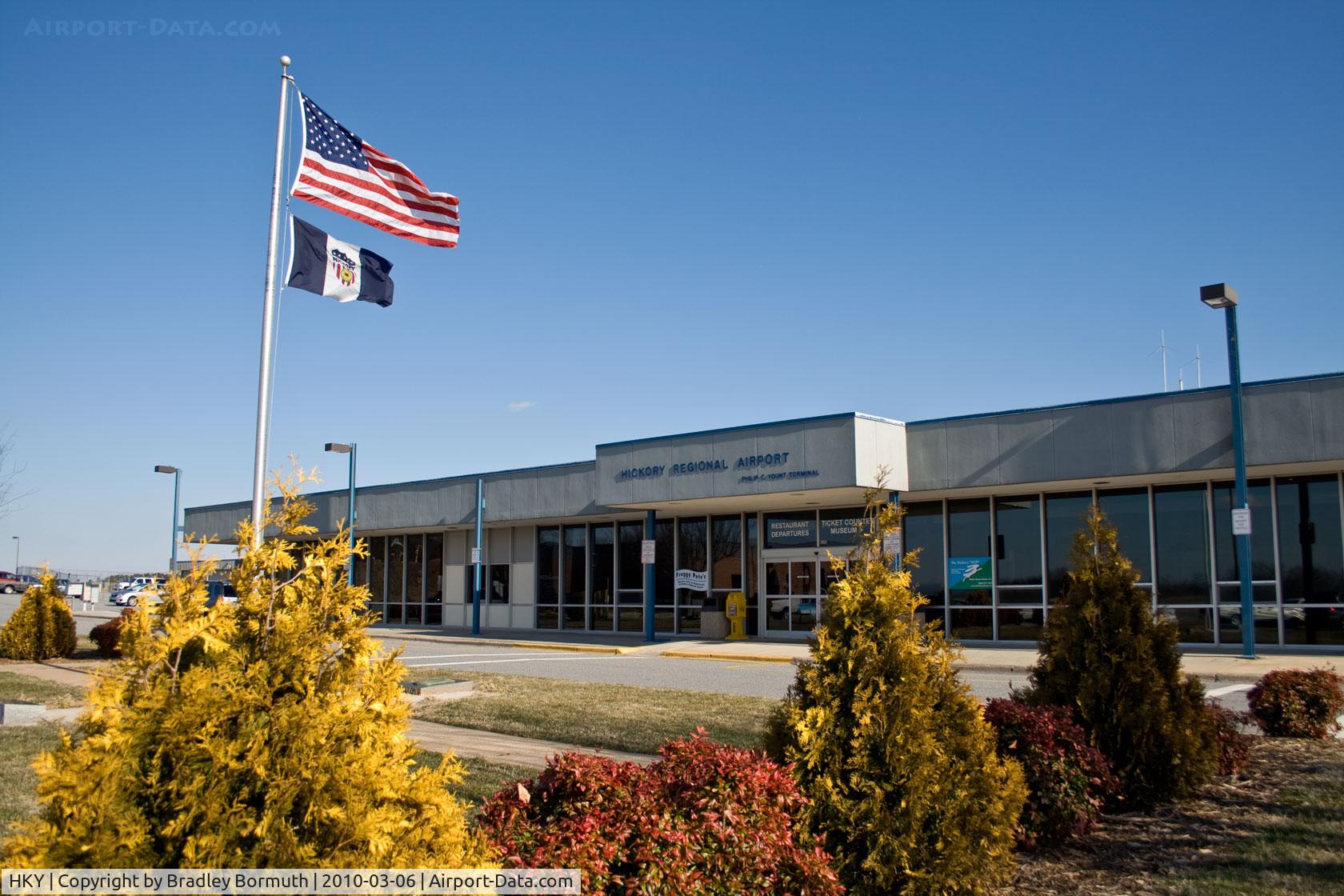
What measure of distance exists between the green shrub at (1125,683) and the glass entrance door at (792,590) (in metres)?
19.1

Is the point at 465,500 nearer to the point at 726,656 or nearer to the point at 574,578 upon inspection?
the point at 574,578

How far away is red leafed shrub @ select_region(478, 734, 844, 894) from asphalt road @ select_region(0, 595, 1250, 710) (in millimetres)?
9855

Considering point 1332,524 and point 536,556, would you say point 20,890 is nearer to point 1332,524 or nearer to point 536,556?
point 1332,524

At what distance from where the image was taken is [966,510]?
2525 cm

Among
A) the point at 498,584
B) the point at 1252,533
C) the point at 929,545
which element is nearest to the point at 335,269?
the point at 929,545

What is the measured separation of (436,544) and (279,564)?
3486 cm

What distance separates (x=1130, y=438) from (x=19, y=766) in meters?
19.9

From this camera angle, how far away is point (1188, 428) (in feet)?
67.4

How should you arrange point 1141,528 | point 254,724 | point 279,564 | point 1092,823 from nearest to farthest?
1. point 254,724
2. point 279,564
3. point 1092,823
4. point 1141,528

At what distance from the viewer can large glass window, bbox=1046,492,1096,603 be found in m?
23.8

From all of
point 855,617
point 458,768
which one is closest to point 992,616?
point 855,617

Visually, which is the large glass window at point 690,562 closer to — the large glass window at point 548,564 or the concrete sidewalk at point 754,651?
the concrete sidewalk at point 754,651

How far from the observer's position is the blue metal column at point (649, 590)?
28219 mm

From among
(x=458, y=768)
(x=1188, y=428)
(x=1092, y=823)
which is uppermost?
(x=1188, y=428)
